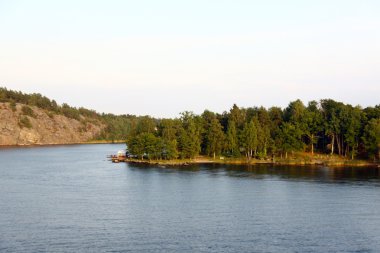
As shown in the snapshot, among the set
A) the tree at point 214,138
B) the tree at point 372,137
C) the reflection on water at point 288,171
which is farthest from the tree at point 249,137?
the tree at point 372,137

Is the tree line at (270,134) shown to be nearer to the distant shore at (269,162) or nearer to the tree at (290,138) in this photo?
the tree at (290,138)

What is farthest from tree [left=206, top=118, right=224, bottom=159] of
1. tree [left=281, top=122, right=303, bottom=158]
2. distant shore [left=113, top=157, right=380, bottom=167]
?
tree [left=281, top=122, right=303, bottom=158]

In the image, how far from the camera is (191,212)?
6550 cm

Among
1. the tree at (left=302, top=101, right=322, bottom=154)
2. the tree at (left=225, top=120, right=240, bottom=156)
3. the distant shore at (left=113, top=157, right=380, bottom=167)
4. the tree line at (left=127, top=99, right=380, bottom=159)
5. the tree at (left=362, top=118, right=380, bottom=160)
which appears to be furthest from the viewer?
the tree at (left=225, top=120, right=240, bottom=156)

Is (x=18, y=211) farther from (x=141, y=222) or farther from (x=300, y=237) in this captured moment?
(x=300, y=237)

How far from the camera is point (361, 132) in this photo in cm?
13025

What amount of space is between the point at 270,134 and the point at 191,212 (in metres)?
79.3

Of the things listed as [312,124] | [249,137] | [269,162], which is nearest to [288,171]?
[269,162]

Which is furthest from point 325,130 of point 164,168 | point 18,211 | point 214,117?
point 18,211

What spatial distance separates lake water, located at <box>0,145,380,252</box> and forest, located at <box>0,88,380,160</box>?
23.8 meters

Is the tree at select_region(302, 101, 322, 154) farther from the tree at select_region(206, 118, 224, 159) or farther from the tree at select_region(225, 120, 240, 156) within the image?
the tree at select_region(206, 118, 224, 159)

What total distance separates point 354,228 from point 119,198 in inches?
1415

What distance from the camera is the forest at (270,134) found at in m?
132

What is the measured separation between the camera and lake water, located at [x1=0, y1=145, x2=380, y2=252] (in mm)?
50219
